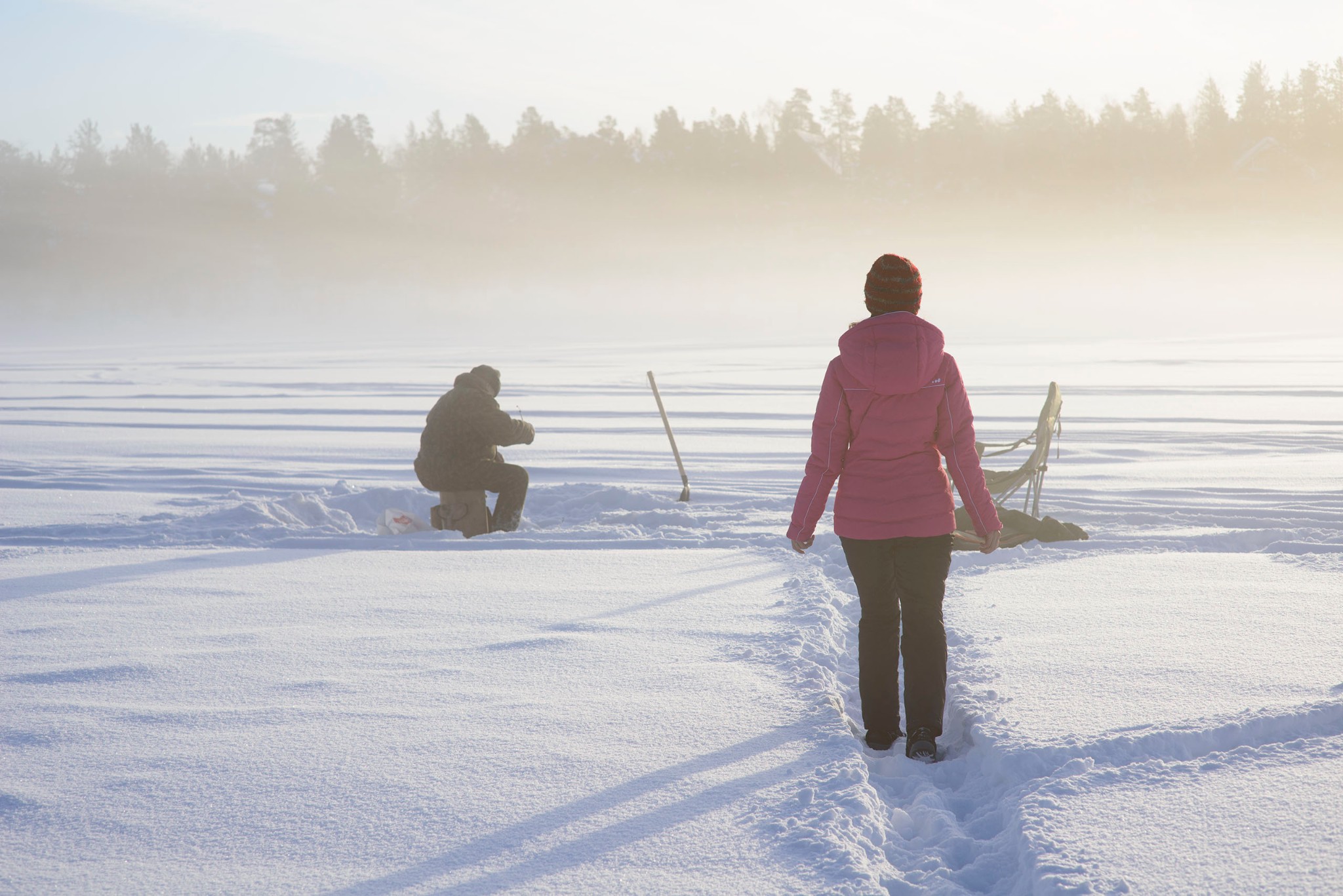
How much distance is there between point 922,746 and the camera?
9.76ft

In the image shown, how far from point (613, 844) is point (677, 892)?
0.24 meters

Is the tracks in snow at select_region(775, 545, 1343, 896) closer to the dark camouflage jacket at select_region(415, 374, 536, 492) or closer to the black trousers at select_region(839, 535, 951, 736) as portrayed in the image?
the black trousers at select_region(839, 535, 951, 736)

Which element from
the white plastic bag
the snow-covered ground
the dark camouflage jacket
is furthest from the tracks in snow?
the white plastic bag

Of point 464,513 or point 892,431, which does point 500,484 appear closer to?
point 464,513

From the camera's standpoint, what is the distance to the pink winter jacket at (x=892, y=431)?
2.82 meters

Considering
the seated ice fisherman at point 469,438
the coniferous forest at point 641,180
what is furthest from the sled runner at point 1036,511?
the coniferous forest at point 641,180

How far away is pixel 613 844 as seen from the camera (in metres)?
2.41

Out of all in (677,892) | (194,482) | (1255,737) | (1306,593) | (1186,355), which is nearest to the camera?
(677,892)

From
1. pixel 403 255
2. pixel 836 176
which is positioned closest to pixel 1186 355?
pixel 836 176

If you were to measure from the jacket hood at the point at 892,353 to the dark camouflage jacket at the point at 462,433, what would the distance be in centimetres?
380

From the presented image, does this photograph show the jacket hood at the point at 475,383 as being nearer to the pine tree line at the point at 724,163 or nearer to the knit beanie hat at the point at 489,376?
the knit beanie hat at the point at 489,376

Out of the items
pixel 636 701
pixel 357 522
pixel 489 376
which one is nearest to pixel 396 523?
pixel 357 522

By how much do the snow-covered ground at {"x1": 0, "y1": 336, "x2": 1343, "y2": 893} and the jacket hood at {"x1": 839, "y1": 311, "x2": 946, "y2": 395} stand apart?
41.2 inches

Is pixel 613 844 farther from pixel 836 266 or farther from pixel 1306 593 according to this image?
pixel 836 266
